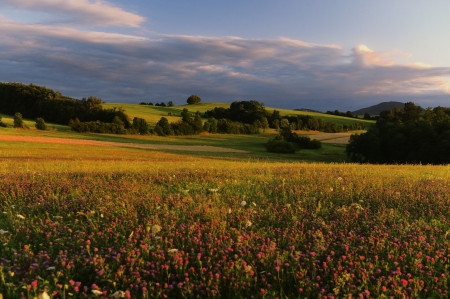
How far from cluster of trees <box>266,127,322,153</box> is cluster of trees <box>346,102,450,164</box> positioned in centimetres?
1428

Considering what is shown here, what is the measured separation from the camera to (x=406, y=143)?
55688 millimetres

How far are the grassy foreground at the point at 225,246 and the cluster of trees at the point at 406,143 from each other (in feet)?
167

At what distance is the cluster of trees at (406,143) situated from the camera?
51216 mm

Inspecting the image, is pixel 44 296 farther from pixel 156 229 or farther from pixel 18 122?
pixel 18 122

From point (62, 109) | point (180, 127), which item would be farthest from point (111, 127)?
point (62, 109)

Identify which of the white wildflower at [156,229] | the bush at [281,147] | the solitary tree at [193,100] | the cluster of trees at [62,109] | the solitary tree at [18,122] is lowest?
the bush at [281,147]

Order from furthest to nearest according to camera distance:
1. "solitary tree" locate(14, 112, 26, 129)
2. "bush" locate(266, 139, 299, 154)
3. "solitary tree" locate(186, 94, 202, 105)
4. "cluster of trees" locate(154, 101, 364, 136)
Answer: "solitary tree" locate(186, 94, 202, 105) → "cluster of trees" locate(154, 101, 364, 136) → "solitary tree" locate(14, 112, 26, 129) → "bush" locate(266, 139, 299, 154)

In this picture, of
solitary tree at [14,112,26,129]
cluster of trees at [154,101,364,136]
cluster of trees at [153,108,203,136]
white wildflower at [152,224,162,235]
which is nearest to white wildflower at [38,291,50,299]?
white wildflower at [152,224,162,235]

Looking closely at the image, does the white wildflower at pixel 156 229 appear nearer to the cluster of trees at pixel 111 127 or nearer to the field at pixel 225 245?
the field at pixel 225 245

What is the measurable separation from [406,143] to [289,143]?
78.9ft

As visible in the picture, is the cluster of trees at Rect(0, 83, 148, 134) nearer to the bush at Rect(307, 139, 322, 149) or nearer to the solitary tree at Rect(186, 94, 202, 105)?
the bush at Rect(307, 139, 322, 149)

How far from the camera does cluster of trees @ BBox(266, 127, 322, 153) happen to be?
236 feet

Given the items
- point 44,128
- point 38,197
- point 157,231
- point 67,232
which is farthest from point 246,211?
point 44,128

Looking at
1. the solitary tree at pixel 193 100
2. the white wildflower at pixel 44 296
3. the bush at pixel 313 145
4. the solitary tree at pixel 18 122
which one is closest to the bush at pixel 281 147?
the bush at pixel 313 145
